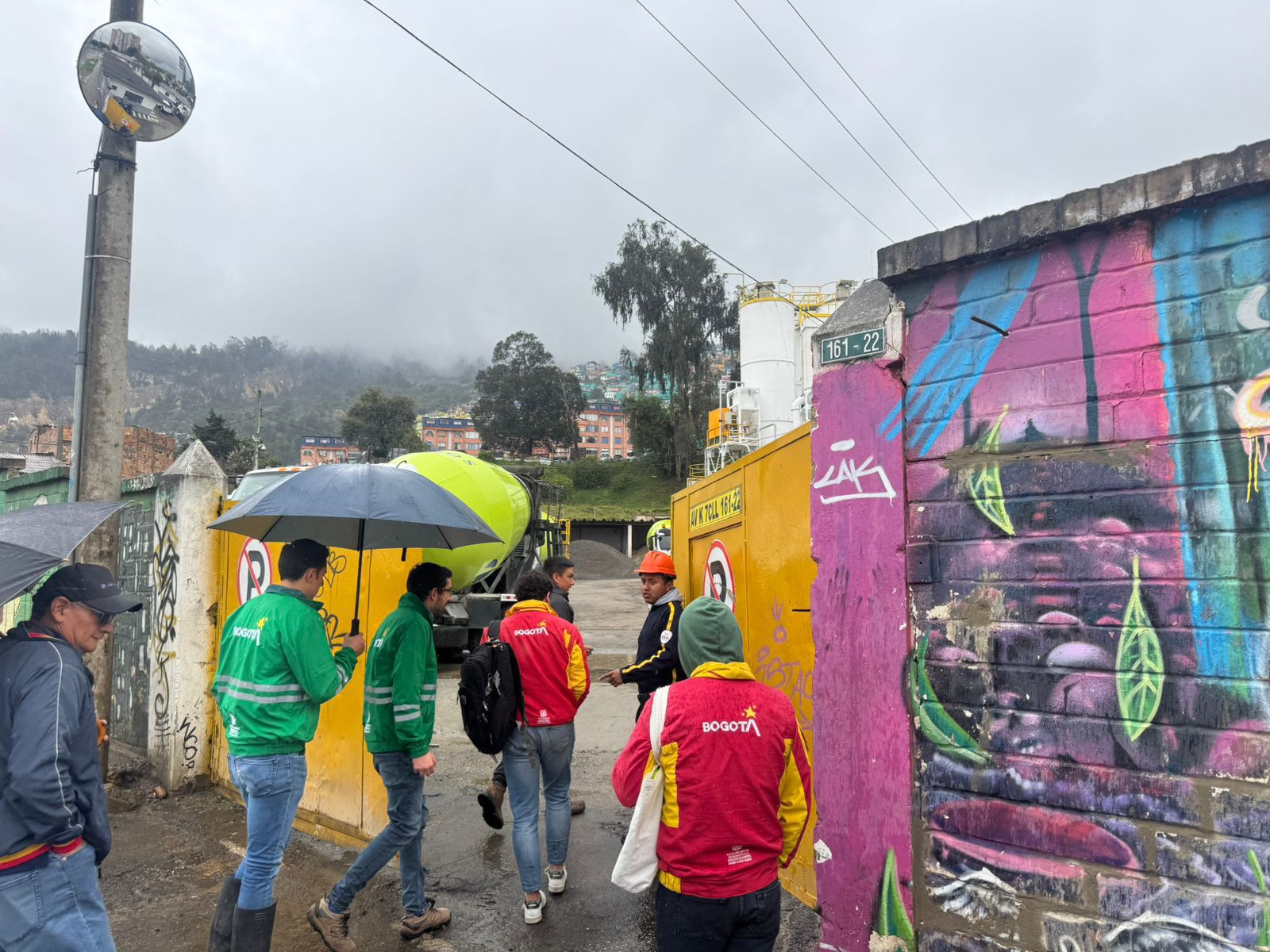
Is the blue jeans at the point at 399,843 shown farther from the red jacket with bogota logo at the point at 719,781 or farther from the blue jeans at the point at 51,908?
the red jacket with bogota logo at the point at 719,781

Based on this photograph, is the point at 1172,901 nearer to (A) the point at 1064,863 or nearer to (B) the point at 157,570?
(A) the point at 1064,863

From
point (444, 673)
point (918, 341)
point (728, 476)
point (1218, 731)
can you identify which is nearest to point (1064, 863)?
point (1218, 731)

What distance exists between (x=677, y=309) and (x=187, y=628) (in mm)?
49631

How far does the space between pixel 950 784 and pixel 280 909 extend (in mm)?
3366

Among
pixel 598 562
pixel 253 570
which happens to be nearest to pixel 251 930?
pixel 253 570

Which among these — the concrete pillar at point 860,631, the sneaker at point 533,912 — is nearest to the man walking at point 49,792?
the sneaker at point 533,912

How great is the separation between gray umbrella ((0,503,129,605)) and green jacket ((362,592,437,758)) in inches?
56.8

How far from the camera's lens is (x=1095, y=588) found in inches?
107

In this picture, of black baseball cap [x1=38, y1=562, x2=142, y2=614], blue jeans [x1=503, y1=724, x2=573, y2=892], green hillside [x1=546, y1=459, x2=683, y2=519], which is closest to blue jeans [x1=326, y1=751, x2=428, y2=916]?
blue jeans [x1=503, y1=724, x2=573, y2=892]

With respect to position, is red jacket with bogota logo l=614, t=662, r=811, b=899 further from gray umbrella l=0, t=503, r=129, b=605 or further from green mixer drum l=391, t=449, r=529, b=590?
green mixer drum l=391, t=449, r=529, b=590

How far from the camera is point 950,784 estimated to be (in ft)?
9.95

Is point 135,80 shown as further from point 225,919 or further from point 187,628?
point 225,919

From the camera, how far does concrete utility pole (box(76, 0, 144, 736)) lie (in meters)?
4.93

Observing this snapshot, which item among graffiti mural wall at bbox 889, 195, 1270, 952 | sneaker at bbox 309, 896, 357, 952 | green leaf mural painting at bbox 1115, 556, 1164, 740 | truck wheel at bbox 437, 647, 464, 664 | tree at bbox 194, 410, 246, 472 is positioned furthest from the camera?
tree at bbox 194, 410, 246, 472
